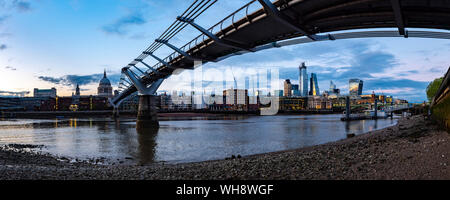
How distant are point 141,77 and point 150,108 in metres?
7.36

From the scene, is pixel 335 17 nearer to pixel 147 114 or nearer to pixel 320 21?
pixel 320 21

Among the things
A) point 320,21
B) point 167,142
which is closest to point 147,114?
point 167,142

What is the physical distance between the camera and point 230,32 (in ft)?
68.7

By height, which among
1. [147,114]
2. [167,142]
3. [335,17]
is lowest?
[167,142]

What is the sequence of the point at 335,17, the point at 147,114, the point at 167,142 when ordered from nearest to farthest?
the point at 335,17 < the point at 167,142 < the point at 147,114

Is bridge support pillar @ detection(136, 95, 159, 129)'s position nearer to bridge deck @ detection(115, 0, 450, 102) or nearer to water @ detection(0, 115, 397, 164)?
water @ detection(0, 115, 397, 164)

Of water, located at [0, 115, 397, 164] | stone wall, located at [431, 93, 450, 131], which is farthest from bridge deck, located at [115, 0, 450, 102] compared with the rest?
water, located at [0, 115, 397, 164]

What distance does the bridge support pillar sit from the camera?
52344 millimetres

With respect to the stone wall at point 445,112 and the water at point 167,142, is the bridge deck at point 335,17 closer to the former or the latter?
the stone wall at point 445,112

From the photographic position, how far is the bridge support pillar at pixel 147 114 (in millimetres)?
52344

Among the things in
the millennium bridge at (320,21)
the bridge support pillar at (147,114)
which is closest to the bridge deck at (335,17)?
the millennium bridge at (320,21)

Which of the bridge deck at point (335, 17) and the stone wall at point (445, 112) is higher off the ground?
the bridge deck at point (335, 17)

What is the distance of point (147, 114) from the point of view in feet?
176
